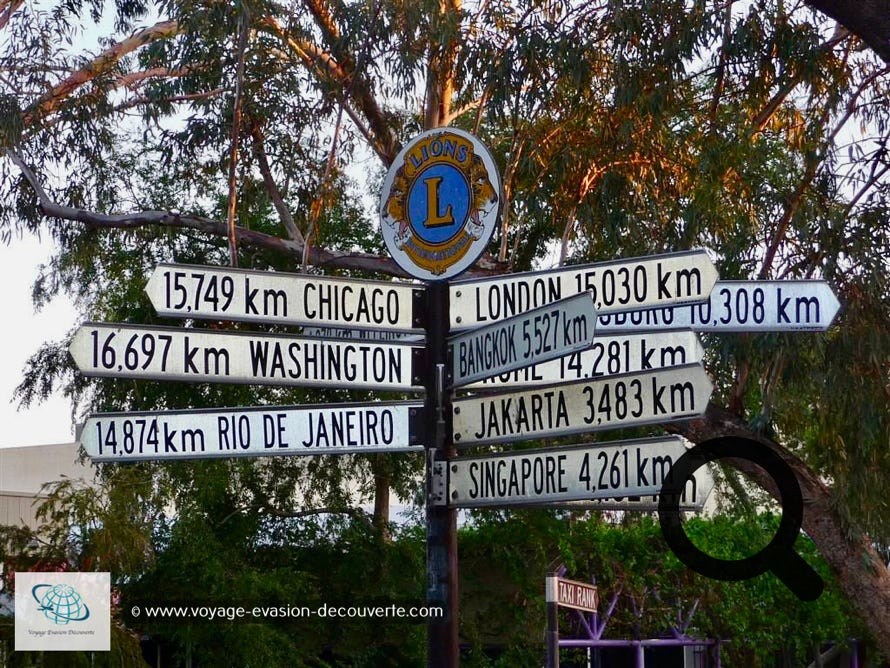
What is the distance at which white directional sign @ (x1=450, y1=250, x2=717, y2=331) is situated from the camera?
4.80 metres

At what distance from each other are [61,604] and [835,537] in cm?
806

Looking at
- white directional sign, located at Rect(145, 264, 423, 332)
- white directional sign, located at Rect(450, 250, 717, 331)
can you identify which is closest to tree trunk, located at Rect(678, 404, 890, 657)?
white directional sign, located at Rect(450, 250, 717, 331)

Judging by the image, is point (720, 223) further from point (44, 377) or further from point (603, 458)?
point (44, 377)

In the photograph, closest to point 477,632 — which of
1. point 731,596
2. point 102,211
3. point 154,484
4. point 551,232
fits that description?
point 731,596

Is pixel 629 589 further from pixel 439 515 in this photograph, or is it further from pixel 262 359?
pixel 262 359

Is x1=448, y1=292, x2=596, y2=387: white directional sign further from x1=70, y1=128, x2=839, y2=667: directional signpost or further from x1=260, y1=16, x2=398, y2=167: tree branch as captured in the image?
x1=260, y1=16, x2=398, y2=167: tree branch

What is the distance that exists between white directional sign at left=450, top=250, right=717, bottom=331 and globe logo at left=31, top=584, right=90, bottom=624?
9172 millimetres

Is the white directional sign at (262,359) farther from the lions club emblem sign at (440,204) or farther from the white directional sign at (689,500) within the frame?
the white directional sign at (689,500)

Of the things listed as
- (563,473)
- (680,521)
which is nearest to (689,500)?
(680,521)

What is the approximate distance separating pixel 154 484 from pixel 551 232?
675 centimetres

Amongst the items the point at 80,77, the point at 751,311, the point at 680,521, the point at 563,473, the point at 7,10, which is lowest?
the point at 680,521

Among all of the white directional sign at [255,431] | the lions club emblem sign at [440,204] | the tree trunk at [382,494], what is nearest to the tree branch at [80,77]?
the tree trunk at [382,494]

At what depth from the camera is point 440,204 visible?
5227mm

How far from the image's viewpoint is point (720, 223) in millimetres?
12422
